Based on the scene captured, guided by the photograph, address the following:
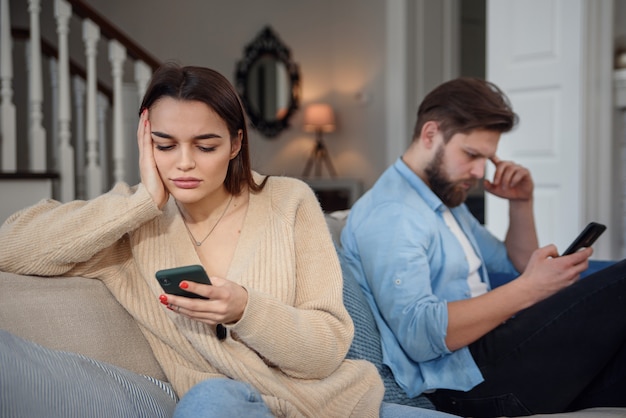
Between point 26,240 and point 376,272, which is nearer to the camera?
point 26,240

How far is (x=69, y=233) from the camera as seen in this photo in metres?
1.29

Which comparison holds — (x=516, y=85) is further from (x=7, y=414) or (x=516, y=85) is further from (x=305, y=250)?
(x=7, y=414)

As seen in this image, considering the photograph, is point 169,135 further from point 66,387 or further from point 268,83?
point 268,83

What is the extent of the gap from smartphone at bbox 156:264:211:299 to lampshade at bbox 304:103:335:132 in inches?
222

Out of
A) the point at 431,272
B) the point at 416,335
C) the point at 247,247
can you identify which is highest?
the point at 247,247

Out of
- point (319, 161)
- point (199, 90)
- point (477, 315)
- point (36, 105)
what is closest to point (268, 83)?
point (319, 161)

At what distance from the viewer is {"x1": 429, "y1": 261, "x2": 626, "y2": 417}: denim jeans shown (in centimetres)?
161

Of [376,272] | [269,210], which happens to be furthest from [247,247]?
[376,272]

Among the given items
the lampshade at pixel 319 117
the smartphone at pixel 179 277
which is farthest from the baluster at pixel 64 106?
the lampshade at pixel 319 117

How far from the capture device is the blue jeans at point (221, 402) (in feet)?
3.41

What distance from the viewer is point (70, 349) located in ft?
4.13

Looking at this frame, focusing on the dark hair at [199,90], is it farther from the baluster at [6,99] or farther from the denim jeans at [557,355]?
the baluster at [6,99]

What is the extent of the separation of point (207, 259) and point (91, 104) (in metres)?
2.54

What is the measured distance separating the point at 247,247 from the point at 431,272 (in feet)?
1.69
